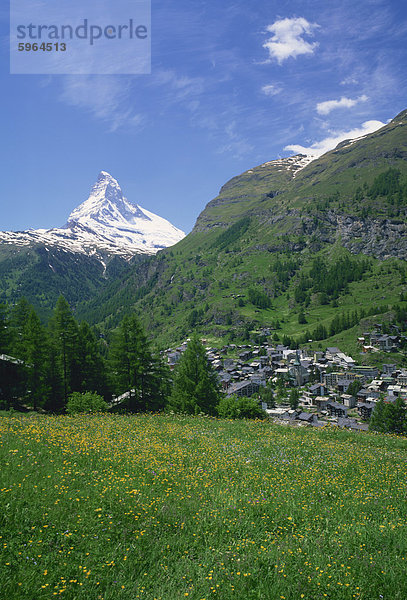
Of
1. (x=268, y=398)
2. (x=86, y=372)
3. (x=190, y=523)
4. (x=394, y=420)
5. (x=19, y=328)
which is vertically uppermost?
(x=19, y=328)

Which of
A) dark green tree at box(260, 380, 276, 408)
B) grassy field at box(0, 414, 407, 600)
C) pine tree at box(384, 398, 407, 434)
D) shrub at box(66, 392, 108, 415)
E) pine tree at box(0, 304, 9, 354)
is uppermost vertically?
pine tree at box(0, 304, 9, 354)

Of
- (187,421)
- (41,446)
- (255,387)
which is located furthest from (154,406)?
(255,387)

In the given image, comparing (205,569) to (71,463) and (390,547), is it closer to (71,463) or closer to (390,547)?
(390,547)

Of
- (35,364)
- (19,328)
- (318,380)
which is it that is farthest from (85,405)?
(318,380)

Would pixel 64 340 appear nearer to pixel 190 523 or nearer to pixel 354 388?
pixel 190 523

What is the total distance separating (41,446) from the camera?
1269cm

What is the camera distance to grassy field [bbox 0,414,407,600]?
21.1ft

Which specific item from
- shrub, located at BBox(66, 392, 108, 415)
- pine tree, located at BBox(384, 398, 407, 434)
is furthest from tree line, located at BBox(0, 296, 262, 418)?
pine tree, located at BBox(384, 398, 407, 434)

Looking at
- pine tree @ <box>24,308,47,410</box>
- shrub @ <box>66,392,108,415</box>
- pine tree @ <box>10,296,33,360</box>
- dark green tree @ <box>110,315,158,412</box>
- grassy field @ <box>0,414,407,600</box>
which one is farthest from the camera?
dark green tree @ <box>110,315,158,412</box>

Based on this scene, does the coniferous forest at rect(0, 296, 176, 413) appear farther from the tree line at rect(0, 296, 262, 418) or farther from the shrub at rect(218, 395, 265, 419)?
the shrub at rect(218, 395, 265, 419)

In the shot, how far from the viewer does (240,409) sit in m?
32.2

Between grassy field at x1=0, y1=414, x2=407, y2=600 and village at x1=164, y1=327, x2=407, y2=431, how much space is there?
329 ft

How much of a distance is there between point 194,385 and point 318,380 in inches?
5816

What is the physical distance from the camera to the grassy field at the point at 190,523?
21.1 ft
